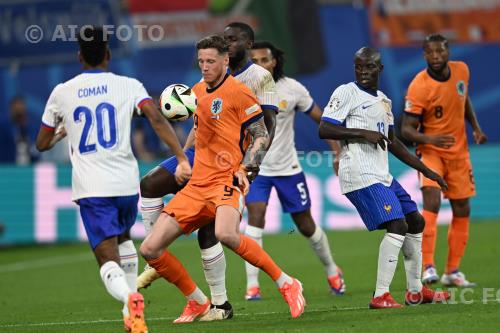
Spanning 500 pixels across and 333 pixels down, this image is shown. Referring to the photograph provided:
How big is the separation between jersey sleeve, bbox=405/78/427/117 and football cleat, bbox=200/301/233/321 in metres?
3.55

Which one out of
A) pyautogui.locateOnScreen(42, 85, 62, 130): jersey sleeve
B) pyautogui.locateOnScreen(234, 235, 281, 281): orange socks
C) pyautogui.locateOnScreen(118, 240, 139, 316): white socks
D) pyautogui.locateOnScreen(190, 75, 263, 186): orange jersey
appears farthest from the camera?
pyautogui.locateOnScreen(190, 75, 263, 186): orange jersey

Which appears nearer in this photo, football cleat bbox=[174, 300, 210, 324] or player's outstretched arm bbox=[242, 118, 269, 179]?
player's outstretched arm bbox=[242, 118, 269, 179]

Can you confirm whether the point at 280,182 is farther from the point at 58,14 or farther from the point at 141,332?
the point at 58,14

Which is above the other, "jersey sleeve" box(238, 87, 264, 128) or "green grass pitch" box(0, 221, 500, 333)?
"jersey sleeve" box(238, 87, 264, 128)

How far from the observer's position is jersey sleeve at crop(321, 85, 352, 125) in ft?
32.3

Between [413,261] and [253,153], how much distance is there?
73.9 inches

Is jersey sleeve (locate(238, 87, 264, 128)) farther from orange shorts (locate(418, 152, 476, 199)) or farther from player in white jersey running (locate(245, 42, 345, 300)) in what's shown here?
orange shorts (locate(418, 152, 476, 199))

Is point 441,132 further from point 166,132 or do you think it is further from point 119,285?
point 119,285

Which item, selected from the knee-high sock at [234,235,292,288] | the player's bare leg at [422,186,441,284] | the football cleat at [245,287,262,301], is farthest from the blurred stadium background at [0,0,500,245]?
the knee-high sock at [234,235,292,288]

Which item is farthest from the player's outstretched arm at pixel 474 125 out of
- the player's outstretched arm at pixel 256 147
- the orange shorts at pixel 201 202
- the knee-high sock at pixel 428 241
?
the orange shorts at pixel 201 202

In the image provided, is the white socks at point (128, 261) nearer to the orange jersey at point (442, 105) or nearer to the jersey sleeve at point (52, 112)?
the jersey sleeve at point (52, 112)

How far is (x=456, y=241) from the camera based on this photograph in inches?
488

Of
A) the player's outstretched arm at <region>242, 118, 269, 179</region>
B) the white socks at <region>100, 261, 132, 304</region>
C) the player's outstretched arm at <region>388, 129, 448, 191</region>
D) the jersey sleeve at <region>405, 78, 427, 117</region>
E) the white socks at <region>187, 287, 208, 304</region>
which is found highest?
the jersey sleeve at <region>405, 78, 427, 117</region>

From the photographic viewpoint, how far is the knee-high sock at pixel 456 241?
12.2 m
